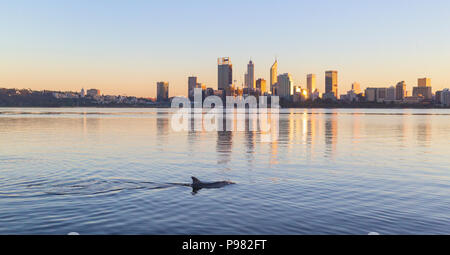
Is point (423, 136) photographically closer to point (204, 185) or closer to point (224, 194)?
point (204, 185)

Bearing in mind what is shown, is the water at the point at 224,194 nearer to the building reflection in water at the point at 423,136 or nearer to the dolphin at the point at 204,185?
the dolphin at the point at 204,185

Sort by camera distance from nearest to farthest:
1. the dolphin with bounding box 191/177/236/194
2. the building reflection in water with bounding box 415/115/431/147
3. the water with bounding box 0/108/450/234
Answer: the water with bounding box 0/108/450/234
the dolphin with bounding box 191/177/236/194
the building reflection in water with bounding box 415/115/431/147

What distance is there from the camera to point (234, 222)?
1906 centimetres

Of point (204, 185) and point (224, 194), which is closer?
point (224, 194)

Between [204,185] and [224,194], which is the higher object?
[204,185]

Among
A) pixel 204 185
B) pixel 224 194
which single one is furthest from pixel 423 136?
pixel 224 194

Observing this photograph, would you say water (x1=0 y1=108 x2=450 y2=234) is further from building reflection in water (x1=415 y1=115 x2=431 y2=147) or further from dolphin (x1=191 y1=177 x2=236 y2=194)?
building reflection in water (x1=415 y1=115 x2=431 y2=147)

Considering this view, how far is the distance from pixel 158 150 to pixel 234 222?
107ft

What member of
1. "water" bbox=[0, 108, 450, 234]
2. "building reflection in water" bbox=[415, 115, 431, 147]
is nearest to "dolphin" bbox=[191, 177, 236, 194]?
"water" bbox=[0, 108, 450, 234]

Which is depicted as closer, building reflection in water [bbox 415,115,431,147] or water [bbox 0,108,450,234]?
water [bbox 0,108,450,234]

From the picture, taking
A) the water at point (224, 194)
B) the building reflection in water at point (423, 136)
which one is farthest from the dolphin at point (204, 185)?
the building reflection in water at point (423, 136)

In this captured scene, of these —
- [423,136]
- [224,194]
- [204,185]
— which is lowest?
[224,194]
